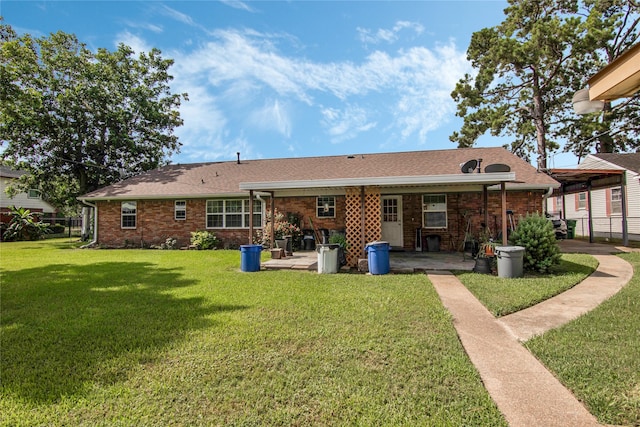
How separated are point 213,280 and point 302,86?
10.0 meters

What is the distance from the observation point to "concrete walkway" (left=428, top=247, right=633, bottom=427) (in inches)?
99.0

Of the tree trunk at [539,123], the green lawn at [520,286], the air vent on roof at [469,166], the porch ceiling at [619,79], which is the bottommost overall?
the green lawn at [520,286]

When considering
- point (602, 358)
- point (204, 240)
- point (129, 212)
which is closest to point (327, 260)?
point (602, 358)

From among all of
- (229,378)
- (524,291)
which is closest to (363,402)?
(229,378)

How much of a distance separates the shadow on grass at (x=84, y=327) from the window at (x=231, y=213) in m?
6.74

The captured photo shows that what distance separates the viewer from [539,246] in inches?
311

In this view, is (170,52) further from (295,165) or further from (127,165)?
(295,165)

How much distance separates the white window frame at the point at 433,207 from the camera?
12.7 meters

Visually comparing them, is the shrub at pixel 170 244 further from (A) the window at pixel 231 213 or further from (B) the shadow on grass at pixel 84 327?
(B) the shadow on grass at pixel 84 327

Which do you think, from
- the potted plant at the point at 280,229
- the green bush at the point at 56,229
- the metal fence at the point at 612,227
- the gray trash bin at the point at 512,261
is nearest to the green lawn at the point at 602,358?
the gray trash bin at the point at 512,261

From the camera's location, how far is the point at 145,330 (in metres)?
4.34

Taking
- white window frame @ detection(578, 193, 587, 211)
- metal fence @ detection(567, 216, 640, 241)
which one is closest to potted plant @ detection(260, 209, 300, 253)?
metal fence @ detection(567, 216, 640, 241)

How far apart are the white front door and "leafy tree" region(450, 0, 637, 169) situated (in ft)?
43.2

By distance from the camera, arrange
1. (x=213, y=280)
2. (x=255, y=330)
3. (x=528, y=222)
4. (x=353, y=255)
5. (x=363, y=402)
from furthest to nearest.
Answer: (x=353, y=255) → (x=528, y=222) → (x=213, y=280) → (x=255, y=330) → (x=363, y=402)
